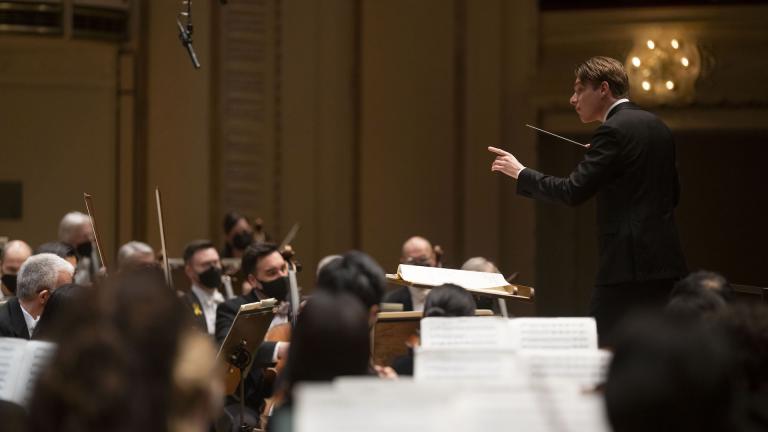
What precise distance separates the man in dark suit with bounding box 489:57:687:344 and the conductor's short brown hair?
0.02m

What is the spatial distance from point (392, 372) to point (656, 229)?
124cm

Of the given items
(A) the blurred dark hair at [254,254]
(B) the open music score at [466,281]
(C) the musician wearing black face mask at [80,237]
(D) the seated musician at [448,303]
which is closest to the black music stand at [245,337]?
(B) the open music score at [466,281]

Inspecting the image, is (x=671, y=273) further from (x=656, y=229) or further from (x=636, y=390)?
(x=636, y=390)

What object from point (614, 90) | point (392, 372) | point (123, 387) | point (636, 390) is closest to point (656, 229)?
point (614, 90)

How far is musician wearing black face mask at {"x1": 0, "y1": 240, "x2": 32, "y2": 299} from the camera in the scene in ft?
22.4

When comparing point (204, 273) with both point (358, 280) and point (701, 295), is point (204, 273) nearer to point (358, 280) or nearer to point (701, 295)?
point (358, 280)

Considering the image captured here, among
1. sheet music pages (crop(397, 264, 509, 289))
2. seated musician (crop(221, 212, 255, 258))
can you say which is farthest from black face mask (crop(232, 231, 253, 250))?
sheet music pages (crop(397, 264, 509, 289))

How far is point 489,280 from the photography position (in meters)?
5.21

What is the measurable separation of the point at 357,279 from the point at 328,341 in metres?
0.87

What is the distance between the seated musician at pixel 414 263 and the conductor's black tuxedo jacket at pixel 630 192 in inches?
108

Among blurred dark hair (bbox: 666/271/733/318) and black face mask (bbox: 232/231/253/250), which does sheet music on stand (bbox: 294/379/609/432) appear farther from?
black face mask (bbox: 232/231/253/250)

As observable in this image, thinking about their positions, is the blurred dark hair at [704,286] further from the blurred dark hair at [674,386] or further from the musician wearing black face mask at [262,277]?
the musician wearing black face mask at [262,277]

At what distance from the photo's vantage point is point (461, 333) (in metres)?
3.90

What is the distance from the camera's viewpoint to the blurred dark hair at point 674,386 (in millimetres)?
2449
